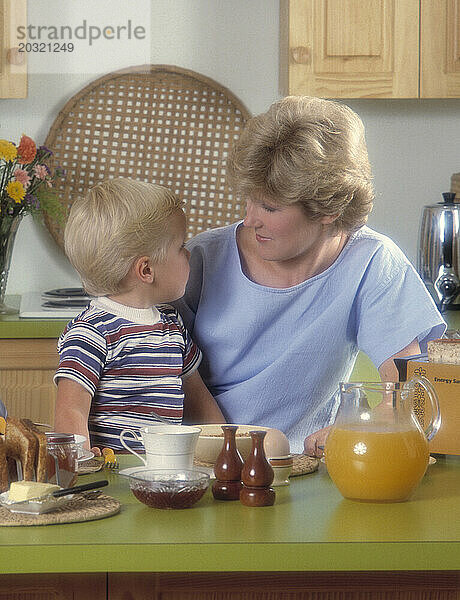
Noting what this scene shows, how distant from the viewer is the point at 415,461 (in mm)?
1194

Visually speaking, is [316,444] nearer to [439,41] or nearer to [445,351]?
[445,351]

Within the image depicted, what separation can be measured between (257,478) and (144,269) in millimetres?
733

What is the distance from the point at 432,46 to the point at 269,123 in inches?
54.1

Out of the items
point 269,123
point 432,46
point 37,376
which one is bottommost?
point 37,376

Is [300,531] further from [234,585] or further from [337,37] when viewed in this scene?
[337,37]

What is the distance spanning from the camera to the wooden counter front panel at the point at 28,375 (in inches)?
108

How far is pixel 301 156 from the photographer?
1.80m

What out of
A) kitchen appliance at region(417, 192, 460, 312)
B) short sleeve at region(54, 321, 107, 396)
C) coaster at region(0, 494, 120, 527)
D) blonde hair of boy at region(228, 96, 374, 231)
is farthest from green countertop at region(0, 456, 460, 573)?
kitchen appliance at region(417, 192, 460, 312)

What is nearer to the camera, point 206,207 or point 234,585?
point 234,585

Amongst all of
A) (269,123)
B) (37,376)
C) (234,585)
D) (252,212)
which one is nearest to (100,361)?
(252,212)

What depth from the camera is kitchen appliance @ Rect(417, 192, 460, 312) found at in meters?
2.97

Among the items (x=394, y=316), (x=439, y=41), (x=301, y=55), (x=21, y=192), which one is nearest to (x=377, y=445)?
(x=394, y=316)

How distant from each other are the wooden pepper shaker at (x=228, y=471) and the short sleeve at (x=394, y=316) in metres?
0.78

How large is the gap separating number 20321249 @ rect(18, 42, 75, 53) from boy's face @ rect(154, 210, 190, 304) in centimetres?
162
